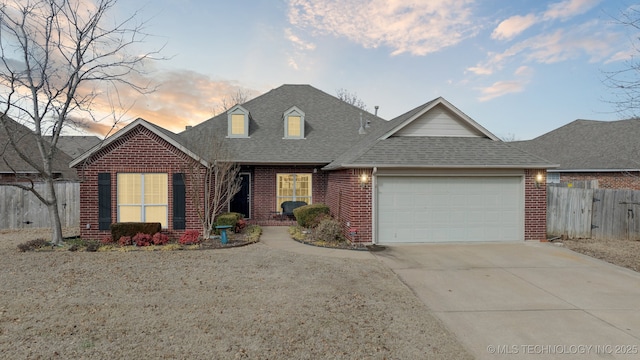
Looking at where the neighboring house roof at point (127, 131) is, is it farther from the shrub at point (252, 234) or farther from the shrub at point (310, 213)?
the shrub at point (310, 213)

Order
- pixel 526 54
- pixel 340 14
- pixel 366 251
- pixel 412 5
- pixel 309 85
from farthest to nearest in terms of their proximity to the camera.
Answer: pixel 309 85
pixel 526 54
pixel 340 14
pixel 412 5
pixel 366 251

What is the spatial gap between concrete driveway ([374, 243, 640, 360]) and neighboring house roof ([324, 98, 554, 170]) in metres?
2.80

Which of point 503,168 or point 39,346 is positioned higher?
point 503,168

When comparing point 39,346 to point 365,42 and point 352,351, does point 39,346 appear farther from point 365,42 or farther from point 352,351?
point 365,42

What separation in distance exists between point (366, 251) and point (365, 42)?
1021 cm

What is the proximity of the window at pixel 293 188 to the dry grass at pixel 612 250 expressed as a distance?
9.82 m

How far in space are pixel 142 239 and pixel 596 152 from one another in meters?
23.5

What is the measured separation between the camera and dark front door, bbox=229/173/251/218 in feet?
47.5

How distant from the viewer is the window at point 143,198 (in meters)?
10.8

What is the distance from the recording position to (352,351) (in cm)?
378

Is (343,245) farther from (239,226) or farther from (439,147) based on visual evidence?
(439,147)

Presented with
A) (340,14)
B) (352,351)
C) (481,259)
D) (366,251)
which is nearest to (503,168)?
(481,259)

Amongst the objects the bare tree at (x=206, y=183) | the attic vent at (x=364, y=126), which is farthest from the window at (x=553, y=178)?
the bare tree at (x=206, y=183)

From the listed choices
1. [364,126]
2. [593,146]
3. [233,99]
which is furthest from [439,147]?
[233,99]
